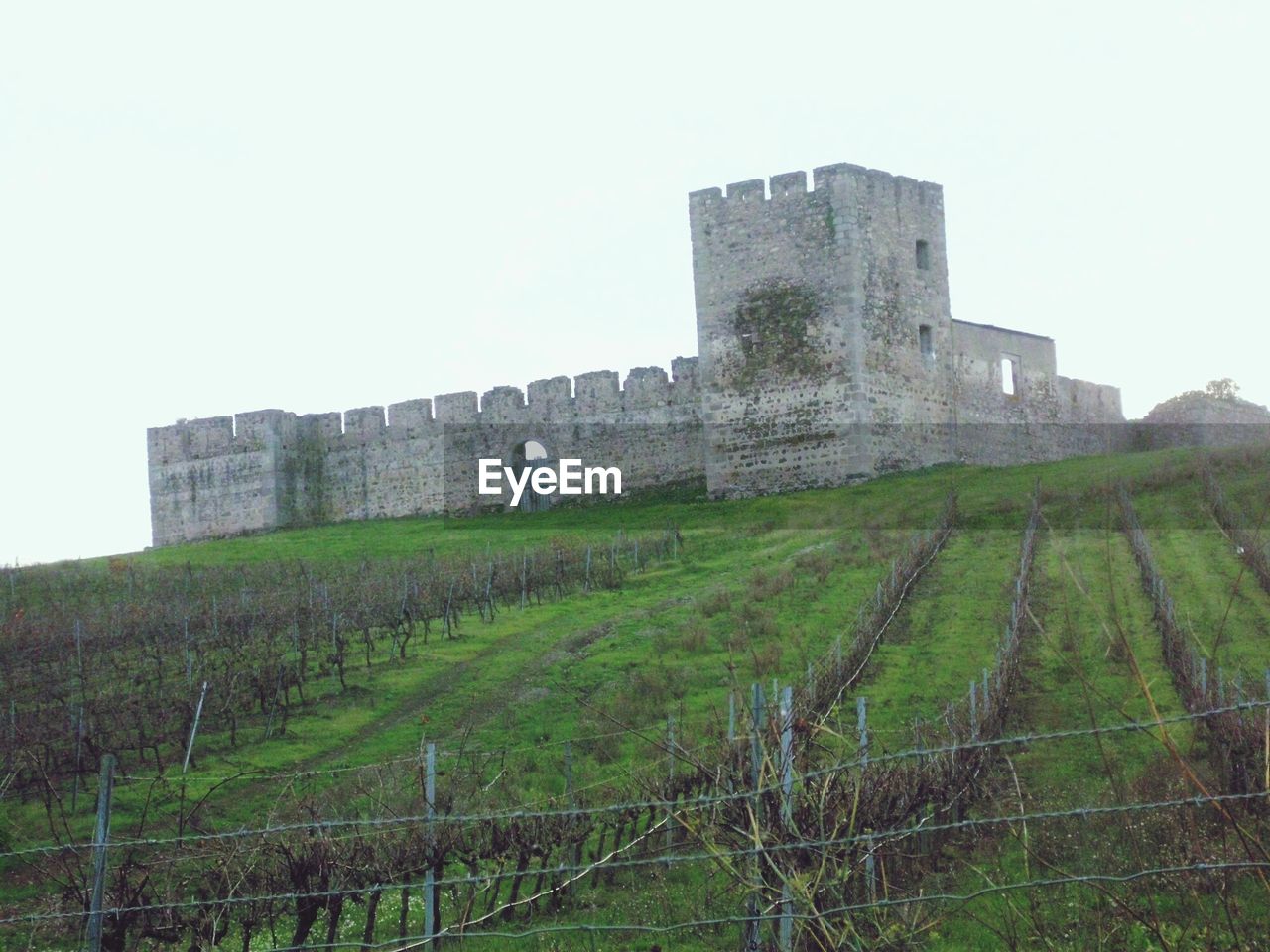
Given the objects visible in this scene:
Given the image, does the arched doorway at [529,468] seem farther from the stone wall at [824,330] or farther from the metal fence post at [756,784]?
the metal fence post at [756,784]

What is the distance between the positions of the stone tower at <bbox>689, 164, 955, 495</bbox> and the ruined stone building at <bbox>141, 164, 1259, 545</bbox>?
0.04 meters

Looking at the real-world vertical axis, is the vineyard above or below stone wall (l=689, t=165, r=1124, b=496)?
below

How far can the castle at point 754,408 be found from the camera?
34969 mm

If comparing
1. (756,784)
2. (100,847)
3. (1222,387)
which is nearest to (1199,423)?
(1222,387)

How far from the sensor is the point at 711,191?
3647 cm

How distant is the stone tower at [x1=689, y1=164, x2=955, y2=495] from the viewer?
114ft

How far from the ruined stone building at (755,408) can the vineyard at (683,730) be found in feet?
6.44

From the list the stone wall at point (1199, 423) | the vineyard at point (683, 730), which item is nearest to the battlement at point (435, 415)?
the vineyard at point (683, 730)

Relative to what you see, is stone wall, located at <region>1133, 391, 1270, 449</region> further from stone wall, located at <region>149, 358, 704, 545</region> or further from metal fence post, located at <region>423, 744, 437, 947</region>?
metal fence post, located at <region>423, 744, 437, 947</region>

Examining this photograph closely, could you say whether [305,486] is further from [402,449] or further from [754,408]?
[754,408]

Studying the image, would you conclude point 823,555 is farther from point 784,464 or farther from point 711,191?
point 711,191

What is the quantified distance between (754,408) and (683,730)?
1994 cm

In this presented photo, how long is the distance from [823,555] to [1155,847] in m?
15.4

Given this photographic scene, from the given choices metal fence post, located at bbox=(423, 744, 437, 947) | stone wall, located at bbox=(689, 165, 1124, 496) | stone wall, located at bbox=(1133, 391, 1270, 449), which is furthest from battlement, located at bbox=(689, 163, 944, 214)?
metal fence post, located at bbox=(423, 744, 437, 947)
